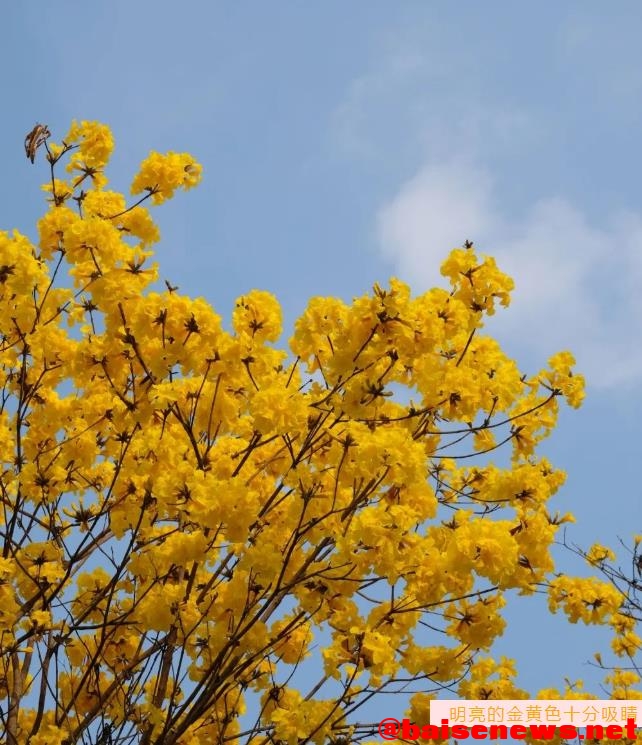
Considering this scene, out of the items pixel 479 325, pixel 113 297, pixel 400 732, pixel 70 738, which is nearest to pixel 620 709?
pixel 400 732

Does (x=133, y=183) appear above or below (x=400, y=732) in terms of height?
above

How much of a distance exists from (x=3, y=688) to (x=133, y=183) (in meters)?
3.44

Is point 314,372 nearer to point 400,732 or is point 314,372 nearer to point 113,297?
point 113,297

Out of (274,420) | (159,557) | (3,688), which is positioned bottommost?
(3,688)

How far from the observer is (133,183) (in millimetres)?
5180

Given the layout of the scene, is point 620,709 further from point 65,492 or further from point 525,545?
point 65,492

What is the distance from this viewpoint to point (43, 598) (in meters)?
4.83

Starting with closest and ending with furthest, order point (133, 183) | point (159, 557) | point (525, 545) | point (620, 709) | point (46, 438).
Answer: point (159, 557) < point (525, 545) < point (133, 183) < point (46, 438) < point (620, 709)

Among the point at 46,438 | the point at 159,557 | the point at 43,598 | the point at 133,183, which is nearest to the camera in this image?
the point at 159,557

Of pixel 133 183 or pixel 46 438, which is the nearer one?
pixel 133 183

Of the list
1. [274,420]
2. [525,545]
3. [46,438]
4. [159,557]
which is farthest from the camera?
[46,438]

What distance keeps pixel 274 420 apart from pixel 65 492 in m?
2.15

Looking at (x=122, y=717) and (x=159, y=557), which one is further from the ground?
(x=159, y=557)

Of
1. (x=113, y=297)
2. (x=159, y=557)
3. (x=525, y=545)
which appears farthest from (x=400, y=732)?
(x=113, y=297)
